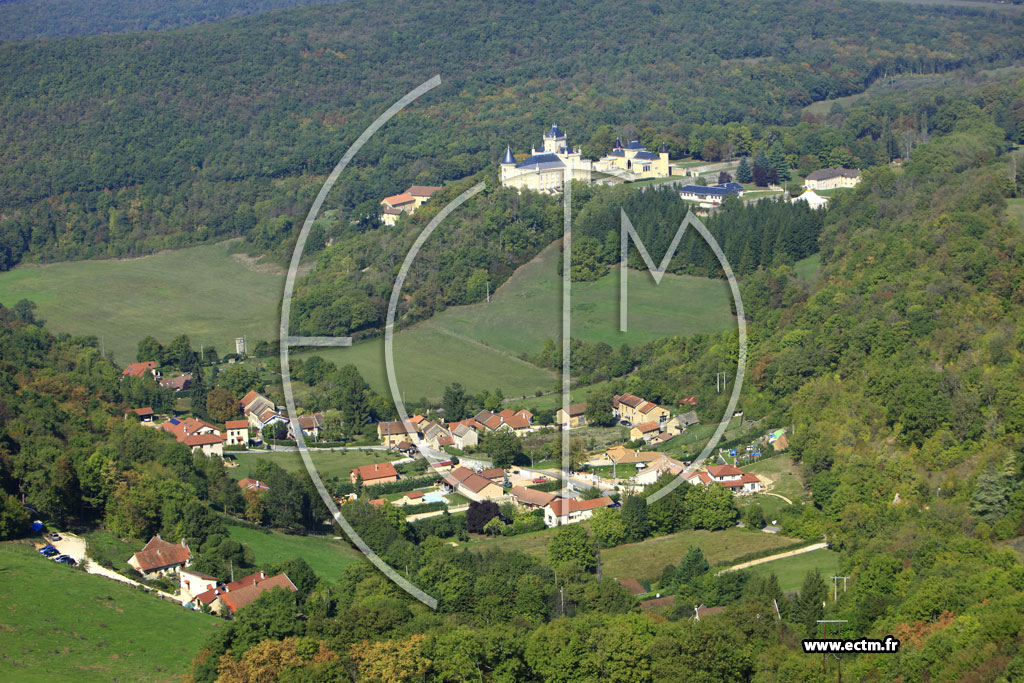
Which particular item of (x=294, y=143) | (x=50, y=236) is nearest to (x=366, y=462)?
(x=50, y=236)

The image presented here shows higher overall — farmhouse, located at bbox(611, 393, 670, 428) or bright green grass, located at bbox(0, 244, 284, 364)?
farmhouse, located at bbox(611, 393, 670, 428)

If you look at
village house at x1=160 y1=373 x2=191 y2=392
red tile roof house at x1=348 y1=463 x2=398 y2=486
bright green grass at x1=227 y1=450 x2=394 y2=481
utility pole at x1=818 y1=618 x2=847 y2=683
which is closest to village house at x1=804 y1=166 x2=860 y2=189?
village house at x1=160 y1=373 x2=191 y2=392

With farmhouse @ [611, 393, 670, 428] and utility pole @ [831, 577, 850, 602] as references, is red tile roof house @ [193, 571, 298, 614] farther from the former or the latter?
farmhouse @ [611, 393, 670, 428]

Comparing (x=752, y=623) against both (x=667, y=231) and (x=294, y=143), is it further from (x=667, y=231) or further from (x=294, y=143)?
(x=294, y=143)

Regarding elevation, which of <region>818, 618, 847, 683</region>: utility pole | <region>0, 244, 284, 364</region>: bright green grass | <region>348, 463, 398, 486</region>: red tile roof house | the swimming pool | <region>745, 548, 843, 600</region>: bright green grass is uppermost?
<region>818, 618, 847, 683</region>: utility pole

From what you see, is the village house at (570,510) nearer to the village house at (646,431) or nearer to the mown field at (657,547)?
the mown field at (657,547)

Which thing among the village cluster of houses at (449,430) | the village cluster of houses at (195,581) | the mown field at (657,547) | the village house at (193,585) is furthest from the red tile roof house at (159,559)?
the village cluster of houses at (449,430)
